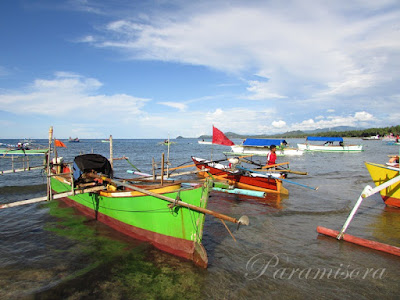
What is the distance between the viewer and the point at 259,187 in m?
14.7

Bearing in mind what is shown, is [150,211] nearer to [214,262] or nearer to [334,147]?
[214,262]

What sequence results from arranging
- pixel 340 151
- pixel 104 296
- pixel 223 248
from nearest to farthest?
pixel 104 296 → pixel 223 248 → pixel 340 151

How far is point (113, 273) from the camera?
6.18 meters

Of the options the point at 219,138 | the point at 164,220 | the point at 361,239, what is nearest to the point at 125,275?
the point at 164,220

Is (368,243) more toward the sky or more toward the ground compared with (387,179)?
more toward the ground

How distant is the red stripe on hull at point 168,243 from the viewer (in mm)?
6301

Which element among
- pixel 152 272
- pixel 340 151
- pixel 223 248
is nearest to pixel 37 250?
pixel 152 272

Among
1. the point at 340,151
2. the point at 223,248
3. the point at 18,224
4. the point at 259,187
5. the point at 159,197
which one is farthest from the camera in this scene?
the point at 340,151

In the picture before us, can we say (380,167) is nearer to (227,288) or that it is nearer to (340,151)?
(227,288)

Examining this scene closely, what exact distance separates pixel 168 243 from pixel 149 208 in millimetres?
1171

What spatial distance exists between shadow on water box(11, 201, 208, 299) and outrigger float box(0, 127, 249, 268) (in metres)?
0.39

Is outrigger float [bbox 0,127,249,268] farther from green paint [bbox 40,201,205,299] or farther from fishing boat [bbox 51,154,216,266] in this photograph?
green paint [bbox 40,201,205,299]

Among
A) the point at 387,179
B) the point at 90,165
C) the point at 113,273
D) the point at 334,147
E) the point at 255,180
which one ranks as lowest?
the point at 113,273

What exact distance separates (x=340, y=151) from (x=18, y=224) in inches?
1987
